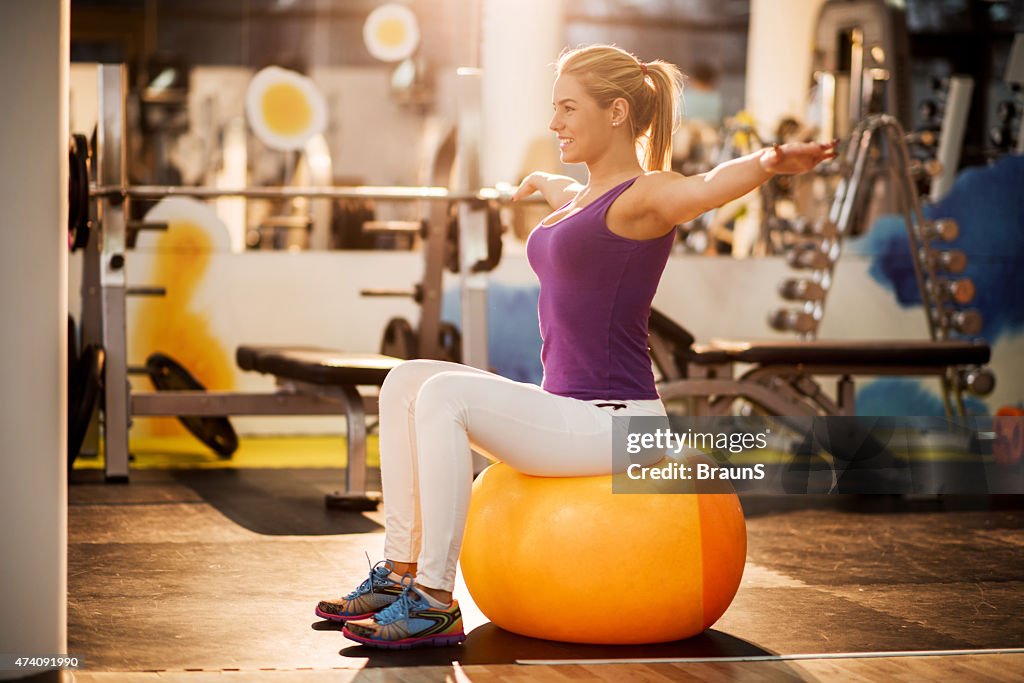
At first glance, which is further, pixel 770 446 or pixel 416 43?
pixel 416 43

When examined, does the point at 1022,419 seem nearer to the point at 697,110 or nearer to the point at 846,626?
the point at 846,626

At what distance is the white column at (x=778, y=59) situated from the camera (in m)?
8.80

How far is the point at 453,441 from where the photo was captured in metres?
2.37

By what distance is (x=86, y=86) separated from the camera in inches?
336

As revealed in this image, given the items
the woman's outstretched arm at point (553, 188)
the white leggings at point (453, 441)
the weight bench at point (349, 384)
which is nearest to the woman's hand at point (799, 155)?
the white leggings at point (453, 441)

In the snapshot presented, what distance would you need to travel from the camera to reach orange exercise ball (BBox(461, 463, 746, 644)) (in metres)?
2.39

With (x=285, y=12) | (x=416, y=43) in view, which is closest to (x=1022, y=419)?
(x=416, y=43)

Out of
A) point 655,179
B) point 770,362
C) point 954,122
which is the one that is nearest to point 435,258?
point 770,362

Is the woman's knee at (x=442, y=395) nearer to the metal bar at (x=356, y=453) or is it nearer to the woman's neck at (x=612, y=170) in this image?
the woman's neck at (x=612, y=170)

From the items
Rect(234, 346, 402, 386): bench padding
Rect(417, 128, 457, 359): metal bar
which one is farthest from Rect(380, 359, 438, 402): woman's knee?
Rect(417, 128, 457, 359): metal bar

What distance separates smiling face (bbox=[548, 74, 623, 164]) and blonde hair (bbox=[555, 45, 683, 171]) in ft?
0.05

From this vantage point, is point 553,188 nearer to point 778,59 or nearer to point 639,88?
Answer: point 639,88

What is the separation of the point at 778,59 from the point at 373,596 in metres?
7.14

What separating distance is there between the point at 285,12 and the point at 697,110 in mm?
2927
